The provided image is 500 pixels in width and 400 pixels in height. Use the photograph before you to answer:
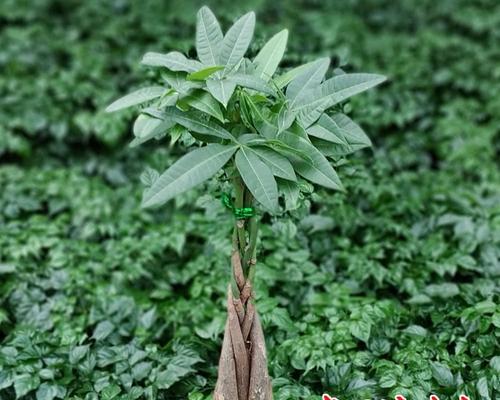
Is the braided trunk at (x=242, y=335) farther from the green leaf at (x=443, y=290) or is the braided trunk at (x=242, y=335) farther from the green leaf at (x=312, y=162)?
the green leaf at (x=443, y=290)

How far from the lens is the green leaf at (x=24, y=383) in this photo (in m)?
2.28

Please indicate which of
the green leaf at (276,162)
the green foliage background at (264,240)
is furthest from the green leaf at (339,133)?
the green foliage background at (264,240)

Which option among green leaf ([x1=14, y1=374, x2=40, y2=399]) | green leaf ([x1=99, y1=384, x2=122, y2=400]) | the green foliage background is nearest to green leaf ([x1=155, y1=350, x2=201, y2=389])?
the green foliage background

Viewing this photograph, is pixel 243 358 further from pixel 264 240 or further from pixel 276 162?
pixel 264 240

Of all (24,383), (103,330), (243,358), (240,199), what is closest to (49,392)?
(24,383)

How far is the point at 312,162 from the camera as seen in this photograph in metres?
1.87

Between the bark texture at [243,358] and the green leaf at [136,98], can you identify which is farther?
the bark texture at [243,358]

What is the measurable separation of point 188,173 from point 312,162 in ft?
1.11

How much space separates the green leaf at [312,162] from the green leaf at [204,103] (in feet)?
0.61

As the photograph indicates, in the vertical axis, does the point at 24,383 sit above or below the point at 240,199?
below

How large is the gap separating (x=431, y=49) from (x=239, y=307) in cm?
313

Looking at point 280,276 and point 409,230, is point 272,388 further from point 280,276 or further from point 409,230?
point 409,230

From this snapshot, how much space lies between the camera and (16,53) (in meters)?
4.33

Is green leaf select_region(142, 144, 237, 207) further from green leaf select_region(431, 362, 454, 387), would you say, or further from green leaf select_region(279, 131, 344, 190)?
green leaf select_region(431, 362, 454, 387)
